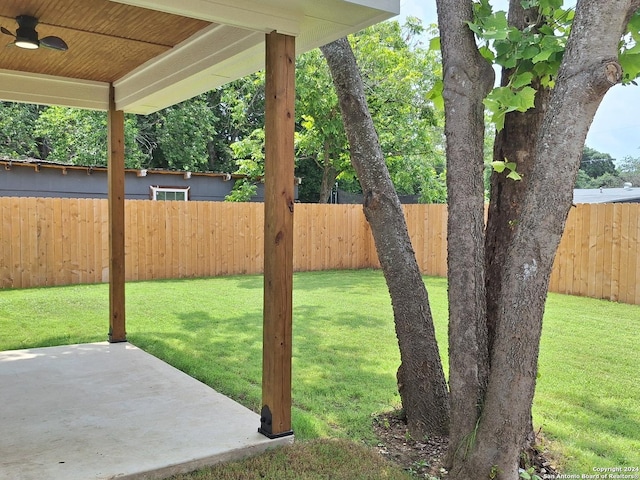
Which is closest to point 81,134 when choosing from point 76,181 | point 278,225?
point 76,181

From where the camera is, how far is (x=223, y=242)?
10992mm

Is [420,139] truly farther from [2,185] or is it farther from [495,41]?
[495,41]

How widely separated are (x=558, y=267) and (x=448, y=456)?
7.19 metres

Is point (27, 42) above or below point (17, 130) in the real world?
below

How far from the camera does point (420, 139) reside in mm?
14047

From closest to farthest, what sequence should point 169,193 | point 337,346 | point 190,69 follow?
1. point 190,69
2. point 337,346
3. point 169,193

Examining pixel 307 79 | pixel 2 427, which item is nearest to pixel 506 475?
pixel 2 427

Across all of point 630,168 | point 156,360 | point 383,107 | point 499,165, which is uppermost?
point 630,168

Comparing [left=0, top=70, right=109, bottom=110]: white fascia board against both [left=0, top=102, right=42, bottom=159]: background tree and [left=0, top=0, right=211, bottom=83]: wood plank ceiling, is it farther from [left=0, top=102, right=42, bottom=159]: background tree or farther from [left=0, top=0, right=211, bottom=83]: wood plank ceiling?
[left=0, top=102, right=42, bottom=159]: background tree

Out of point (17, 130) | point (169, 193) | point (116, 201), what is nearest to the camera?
point (116, 201)

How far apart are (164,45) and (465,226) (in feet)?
8.07

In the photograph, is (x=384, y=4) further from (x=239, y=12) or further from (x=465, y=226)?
(x=465, y=226)

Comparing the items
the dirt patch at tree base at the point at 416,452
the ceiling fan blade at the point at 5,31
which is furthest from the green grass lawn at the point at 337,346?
the ceiling fan blade at the point at 5,31

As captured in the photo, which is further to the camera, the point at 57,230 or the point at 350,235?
the point at 350,235
